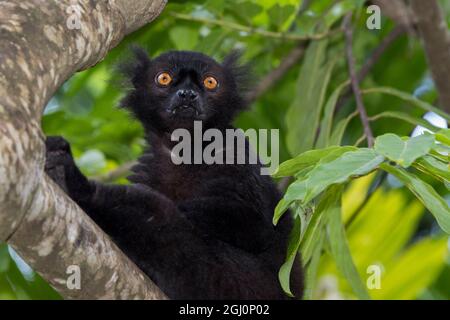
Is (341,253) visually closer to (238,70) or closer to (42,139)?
(238,70)

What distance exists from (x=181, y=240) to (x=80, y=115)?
3134 mm

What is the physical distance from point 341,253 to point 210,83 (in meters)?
1.53

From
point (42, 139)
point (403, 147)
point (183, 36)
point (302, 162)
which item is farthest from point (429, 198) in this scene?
point (183, 36)

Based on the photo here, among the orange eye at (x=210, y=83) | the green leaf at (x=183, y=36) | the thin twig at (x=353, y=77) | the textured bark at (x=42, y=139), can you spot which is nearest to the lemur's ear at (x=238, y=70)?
the orange eye at (x=210, y=83)

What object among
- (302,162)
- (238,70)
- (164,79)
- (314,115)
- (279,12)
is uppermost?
(279,12)

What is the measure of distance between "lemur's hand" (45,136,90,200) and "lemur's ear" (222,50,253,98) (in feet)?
7.14

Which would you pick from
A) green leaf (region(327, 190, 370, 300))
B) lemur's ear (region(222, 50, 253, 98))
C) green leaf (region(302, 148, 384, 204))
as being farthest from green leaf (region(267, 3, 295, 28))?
green leaf (region(302, 148, 384, 204))

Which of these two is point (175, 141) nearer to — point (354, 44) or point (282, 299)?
point (282, 299)

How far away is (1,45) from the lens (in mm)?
2814

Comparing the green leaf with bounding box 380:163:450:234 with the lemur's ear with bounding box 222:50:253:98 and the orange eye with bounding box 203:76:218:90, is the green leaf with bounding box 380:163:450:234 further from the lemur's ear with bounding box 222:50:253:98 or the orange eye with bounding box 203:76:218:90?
the lemur's ear with bounding box 222:50:253:98

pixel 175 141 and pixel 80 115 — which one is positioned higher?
pixel 80 115

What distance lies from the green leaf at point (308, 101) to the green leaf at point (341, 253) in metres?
0.92

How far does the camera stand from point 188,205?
4.77m
